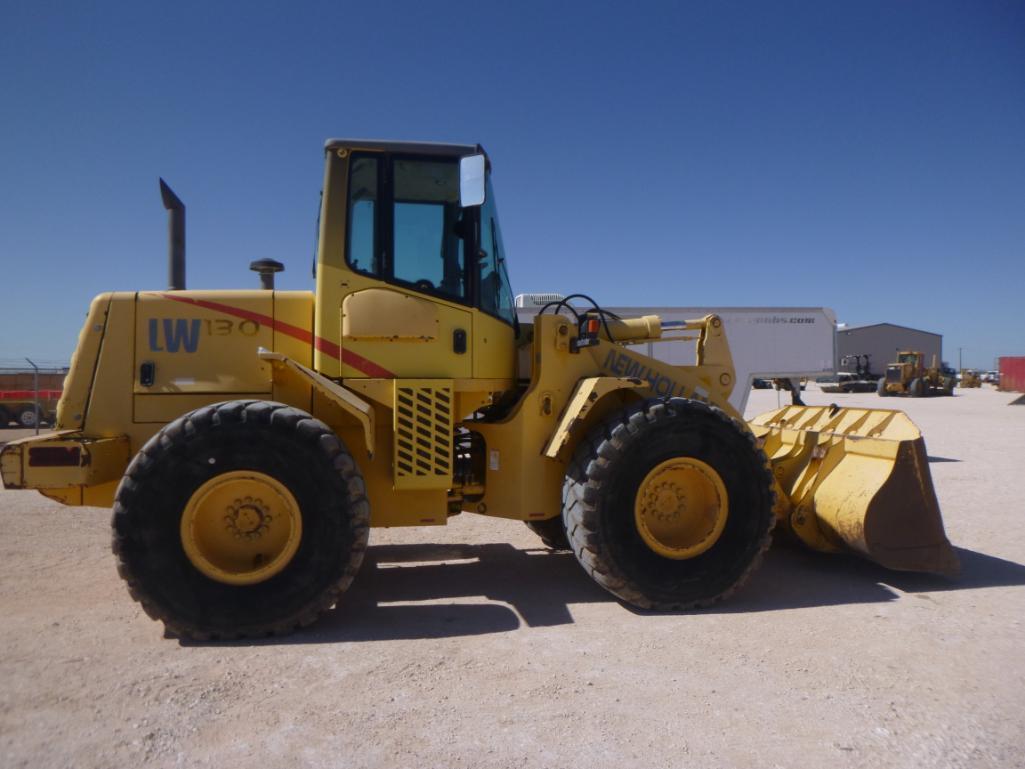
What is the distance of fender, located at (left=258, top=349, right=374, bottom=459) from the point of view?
4.36 metres

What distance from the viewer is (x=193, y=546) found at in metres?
4.12

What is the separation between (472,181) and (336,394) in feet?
5.24

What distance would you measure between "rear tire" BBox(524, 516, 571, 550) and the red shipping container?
42.2 metres

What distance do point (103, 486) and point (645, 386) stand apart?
3.73 metres

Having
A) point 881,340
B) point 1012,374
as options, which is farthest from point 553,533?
point 881,340

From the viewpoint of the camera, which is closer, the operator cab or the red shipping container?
the operator cab

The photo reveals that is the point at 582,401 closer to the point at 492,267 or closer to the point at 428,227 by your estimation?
the point at 492,267

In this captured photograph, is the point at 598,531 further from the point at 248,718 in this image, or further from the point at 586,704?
the point at 248,718

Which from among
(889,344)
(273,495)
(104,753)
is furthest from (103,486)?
(889,344)

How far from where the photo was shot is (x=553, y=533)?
6219 mm

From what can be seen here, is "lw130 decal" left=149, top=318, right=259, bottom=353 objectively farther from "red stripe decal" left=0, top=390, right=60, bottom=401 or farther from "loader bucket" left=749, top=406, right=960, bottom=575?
"red stripe decal" left=0, top=390, right=60, bottom=401

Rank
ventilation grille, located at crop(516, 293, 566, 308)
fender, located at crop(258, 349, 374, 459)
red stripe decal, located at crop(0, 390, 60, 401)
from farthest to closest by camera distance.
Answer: red stripe decal, located at crop(0, 390, 60, 401), ventilation grille, located at crop(516, 293, 566, 308), fender, located at crop(258, 349, 374, 459)

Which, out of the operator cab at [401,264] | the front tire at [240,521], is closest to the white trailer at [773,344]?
the operator cab at [401,264]

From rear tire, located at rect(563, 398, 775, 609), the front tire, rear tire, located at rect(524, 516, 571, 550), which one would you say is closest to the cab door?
the front tire
